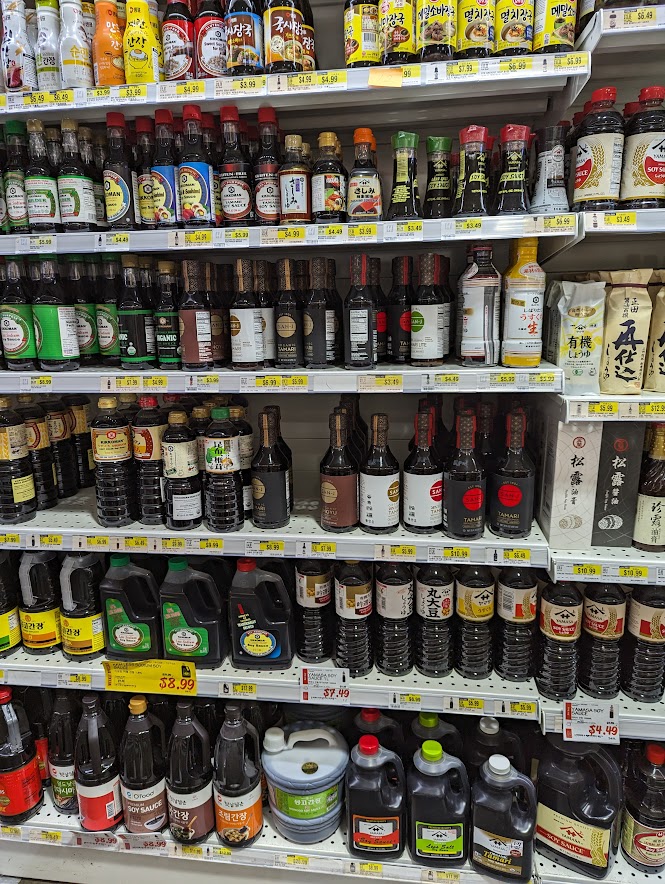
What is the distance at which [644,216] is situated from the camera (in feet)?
5.21

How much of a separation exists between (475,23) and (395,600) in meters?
1.66

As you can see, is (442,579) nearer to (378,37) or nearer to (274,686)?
(274,686)

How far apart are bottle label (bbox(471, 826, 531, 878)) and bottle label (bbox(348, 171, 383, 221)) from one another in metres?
1.83

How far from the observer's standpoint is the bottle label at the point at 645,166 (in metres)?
1.63

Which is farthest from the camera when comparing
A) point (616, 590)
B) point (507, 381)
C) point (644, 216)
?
point (616, 590)

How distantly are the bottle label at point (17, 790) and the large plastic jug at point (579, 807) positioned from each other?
166 cm

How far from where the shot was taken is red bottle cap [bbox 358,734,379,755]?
1.86 metres

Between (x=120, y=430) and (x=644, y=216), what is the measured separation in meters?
1.63

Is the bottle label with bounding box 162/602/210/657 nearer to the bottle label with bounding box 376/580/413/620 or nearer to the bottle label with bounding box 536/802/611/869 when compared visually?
the bottle label with bounding box 376/580/413/620

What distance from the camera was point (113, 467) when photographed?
199 cm

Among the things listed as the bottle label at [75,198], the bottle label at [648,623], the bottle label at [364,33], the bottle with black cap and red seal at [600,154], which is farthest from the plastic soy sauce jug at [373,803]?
the bottle label at [364,33]

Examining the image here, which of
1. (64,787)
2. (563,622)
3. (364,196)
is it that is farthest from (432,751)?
(364,196)

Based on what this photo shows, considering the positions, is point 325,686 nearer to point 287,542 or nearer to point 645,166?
point 287,542

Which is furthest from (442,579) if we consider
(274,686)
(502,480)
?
(274,686)
